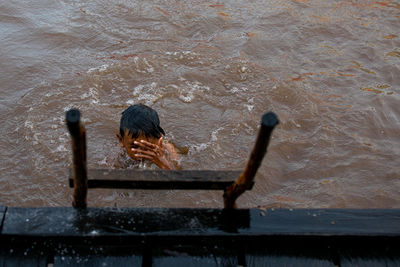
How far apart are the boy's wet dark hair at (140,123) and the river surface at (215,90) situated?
68 centimetres

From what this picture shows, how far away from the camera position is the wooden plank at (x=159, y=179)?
2158 millimetres

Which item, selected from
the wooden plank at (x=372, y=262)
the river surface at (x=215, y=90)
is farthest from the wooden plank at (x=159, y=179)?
the river surface at (x=215, y=90)

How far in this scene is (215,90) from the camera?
5297 mm

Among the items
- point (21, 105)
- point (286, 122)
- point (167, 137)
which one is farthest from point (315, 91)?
point (21, 105)

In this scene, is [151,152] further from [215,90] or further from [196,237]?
[215,90]

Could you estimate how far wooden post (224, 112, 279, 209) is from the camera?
65.7 inches

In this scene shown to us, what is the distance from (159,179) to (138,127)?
1221mm

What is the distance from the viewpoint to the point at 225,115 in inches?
190

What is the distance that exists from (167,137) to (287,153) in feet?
4.77

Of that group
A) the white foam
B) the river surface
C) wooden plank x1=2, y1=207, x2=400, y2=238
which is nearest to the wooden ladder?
wooden plank x1=2, y1=207, x2=400, y2=238

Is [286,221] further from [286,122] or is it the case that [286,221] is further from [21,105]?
[21,105]

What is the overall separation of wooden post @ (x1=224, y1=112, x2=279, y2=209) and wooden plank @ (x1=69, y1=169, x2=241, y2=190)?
9cm

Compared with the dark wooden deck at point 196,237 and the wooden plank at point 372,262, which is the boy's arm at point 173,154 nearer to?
the dark wooden deck at point 196,237

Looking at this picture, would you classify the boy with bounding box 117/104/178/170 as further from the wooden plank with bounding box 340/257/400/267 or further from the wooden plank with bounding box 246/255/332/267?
the wooden plank with bounding box 340/257/400/267
